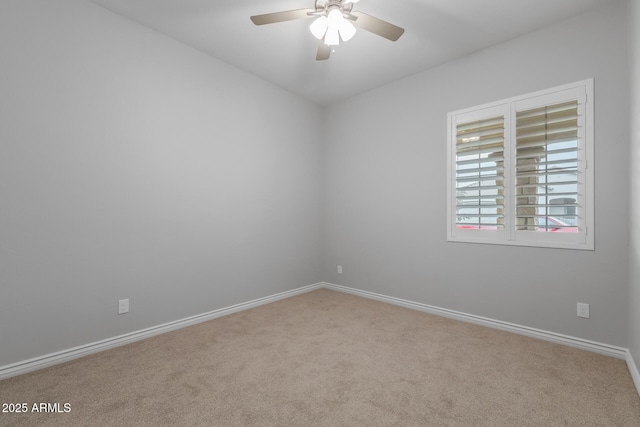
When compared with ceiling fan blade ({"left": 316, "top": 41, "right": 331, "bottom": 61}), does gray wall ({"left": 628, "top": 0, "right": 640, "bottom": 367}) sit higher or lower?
lower

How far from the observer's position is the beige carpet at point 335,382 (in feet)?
5.28

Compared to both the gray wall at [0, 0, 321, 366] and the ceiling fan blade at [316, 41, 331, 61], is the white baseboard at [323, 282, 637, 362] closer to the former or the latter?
the gray wall at [0, 0, 321, 366]

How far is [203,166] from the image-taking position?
3039 mm

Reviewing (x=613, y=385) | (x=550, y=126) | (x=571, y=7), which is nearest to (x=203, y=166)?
(x=550, y=126)

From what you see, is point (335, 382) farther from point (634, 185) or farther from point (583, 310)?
point (634, 185)

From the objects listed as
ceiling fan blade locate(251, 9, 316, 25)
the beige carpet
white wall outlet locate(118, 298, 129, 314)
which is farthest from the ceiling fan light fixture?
white wall outlet locate(118, 298, 129, 314)

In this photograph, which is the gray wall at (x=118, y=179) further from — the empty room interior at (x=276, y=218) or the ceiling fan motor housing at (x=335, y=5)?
the ceiling fan motor housing at (x=335, y=5)

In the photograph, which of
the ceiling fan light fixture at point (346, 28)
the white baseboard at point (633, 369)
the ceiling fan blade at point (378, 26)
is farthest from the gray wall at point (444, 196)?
the ceiling fan light fixture at point (346, 28)

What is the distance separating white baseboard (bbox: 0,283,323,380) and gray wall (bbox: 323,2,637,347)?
1601mm

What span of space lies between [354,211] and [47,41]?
3.28 m

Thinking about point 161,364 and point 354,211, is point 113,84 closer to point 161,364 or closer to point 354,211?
point 161,364

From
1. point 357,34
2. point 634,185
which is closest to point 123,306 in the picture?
point 357,34

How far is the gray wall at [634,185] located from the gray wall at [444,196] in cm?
15

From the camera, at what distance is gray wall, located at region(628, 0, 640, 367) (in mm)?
1865
